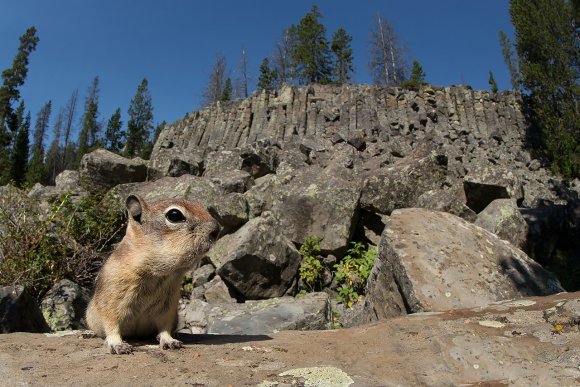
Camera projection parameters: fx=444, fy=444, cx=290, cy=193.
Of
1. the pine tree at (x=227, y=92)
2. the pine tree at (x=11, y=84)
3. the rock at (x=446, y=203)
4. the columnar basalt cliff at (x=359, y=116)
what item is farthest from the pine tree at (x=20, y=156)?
the rock at (x=446, y=203)

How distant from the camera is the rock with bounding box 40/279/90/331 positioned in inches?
306

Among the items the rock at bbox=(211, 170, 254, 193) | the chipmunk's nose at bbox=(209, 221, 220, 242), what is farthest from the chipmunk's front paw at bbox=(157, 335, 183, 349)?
the rock at bbox=(211, 170, 254, 193)

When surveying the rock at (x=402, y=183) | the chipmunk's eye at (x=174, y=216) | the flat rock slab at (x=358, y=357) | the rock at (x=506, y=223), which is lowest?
the flat rock slab at (x=358, y=357)

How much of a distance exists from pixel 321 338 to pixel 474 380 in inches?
59.7

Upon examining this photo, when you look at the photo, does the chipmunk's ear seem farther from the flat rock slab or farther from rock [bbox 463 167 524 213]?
rock [bbox 463 167 524 213]

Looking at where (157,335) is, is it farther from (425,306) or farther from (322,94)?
(322,94)

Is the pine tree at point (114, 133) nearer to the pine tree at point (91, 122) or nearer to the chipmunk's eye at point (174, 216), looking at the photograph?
the pine tree at point (91, 122)

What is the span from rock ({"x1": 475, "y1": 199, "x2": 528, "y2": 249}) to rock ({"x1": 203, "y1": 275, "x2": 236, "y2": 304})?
620 centimetres

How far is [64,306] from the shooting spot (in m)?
7.98

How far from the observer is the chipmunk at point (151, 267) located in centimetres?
357

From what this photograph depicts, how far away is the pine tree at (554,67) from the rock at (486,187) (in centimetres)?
1318

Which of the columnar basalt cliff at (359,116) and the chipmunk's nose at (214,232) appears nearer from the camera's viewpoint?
the chipmunk's nose at (214,232)

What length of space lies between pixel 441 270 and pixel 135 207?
188 inches

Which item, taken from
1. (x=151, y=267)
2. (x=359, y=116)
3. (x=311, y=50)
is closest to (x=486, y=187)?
(x=151, y=267)
